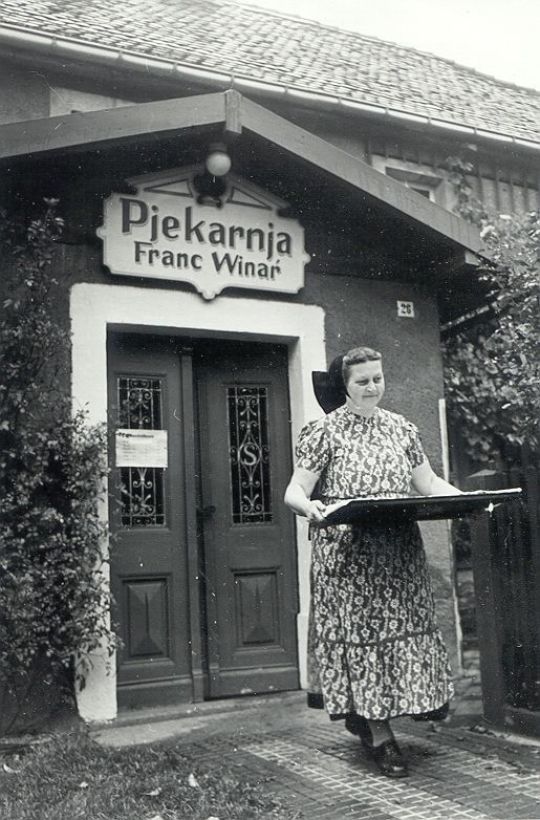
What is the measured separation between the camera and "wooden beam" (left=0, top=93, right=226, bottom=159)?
15.3 feet

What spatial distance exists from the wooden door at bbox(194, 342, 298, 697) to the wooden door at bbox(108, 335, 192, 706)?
0.65ft

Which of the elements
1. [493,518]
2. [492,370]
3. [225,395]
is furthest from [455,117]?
[493,518]

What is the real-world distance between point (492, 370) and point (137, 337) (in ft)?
13.0

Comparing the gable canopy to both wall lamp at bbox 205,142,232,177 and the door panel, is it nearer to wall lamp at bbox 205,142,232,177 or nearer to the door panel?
wall lamp at bbox 205,142,232,177

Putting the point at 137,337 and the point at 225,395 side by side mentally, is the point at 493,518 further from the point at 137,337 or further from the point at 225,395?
the point at 137,337

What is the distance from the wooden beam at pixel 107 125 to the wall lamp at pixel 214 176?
14.0 inches

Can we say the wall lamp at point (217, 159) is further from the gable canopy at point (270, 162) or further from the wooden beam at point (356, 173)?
the wooden beam at point (356, 173)

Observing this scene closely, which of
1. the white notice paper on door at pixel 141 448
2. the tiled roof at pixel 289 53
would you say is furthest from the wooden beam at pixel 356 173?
the tiled roof at pixel 289 53

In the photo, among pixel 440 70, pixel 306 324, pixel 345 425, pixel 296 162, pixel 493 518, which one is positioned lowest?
pixel 493 518

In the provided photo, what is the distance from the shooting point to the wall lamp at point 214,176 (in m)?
5.42

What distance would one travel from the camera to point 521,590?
4.41 m

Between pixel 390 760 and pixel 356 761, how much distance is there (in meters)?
0.28

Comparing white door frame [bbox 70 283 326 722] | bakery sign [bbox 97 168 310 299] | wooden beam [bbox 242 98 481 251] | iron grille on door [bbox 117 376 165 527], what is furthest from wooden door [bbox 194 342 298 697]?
wooden beam [bbox 242 98 481 251]

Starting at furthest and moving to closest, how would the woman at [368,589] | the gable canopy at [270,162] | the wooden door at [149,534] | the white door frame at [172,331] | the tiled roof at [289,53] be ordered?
the tiled roof at [289,53]
the wooden door at [149,534]
the white door frame at [172,331]
the gable canopy at [270,162]
the woman at [368,589]
